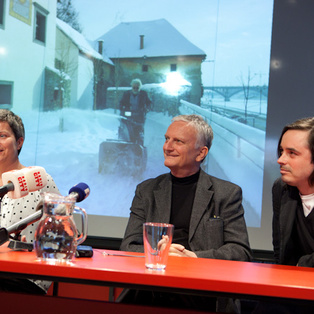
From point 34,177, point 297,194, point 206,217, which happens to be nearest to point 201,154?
point 206,217

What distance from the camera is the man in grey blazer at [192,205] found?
233cm

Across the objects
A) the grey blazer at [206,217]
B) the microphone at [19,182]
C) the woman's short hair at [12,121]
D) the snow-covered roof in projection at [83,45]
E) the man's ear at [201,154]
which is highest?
the snow-covered roof in projection at [83,45]

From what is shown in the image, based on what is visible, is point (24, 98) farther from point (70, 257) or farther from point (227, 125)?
point (70, 257)

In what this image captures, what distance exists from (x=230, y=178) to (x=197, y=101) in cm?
72

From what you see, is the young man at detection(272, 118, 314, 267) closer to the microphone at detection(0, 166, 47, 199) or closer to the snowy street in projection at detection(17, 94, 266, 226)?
the microphone at detection(0, 166, 47, 199)

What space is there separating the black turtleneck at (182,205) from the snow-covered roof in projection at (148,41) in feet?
6.06

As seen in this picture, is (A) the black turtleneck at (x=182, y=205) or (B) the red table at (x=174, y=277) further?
(A) the black turtleneck at (x=182, y=205)

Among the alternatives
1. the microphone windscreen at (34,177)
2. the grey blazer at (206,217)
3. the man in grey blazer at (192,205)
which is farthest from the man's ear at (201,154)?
the microphone windscreen at (34,177)

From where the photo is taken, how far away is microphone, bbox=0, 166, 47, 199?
163 centimetres

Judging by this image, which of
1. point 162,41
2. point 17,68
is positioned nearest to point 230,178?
point 162,41

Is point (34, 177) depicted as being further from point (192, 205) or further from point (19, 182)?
point (192, 205)

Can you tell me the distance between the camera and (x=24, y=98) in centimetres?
434

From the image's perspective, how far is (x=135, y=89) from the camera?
169 inches

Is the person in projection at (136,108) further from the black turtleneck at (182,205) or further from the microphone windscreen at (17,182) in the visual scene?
the microphone windscreen at (17,182)
